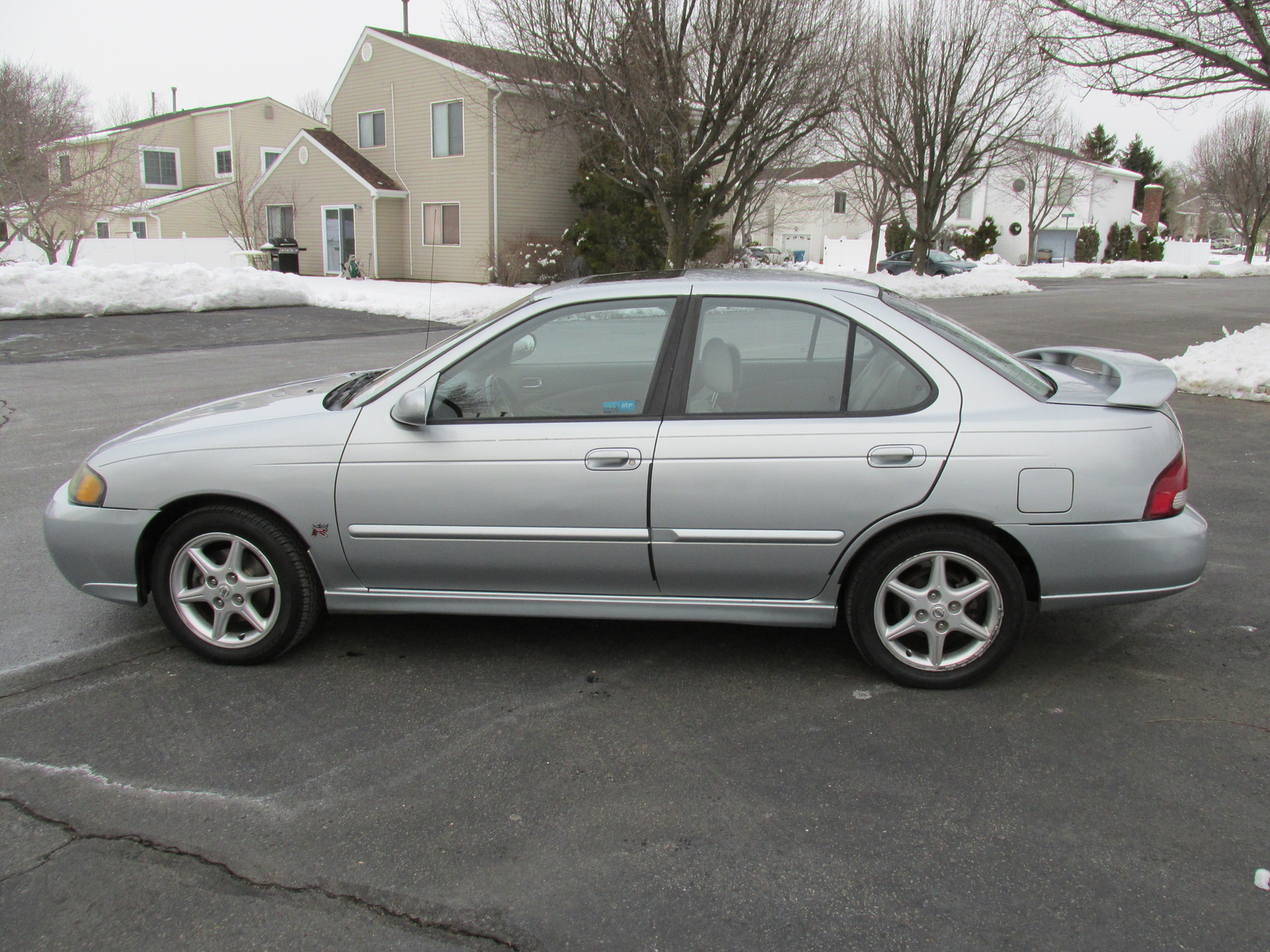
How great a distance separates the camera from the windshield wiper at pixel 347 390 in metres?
4.08

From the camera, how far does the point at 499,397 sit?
392cm

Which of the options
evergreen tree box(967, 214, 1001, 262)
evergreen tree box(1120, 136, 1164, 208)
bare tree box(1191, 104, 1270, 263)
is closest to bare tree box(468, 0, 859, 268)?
evergreen tree box(967, 214, 1001, 262)

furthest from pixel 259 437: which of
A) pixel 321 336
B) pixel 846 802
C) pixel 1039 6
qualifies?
pixel 321 336

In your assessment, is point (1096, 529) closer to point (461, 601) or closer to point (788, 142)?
point (461, 601)

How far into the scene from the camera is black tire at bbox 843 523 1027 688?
11.9 ft

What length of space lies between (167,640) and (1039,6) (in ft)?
41.7

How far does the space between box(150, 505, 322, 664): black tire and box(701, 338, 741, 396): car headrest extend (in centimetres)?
175

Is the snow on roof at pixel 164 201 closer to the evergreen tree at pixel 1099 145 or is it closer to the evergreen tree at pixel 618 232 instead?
the evergreen tree at pixel 618 232

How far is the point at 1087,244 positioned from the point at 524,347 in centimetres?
5874

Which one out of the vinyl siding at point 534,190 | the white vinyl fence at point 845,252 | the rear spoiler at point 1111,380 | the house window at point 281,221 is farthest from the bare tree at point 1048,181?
the rear spoiler at point 1111,380

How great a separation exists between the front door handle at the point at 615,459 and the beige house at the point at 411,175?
25.4m

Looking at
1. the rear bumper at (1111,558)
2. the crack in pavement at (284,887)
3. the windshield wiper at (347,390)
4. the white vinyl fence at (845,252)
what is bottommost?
the crack in pavement at (284,887)

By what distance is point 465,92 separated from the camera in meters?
27.3

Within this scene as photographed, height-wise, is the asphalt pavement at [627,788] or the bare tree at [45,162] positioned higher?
the bare tree at [45,162]
